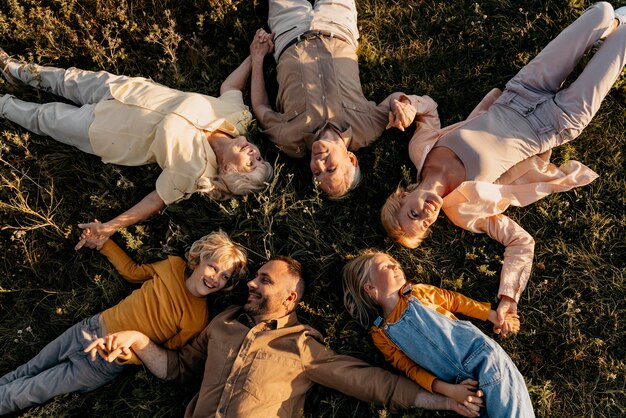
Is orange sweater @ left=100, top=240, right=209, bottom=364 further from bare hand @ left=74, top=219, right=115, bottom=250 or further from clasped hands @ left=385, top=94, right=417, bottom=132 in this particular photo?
clasped hands @ left=385, top=94, right=417, bottom=132

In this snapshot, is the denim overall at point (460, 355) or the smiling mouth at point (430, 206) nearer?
the denim overall at point (460, 355)

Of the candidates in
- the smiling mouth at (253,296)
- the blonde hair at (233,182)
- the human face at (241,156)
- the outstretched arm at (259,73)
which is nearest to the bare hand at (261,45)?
the outstretched arm at (259,73)

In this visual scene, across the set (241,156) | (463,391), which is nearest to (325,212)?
(241,156)

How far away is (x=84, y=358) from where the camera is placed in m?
4.23

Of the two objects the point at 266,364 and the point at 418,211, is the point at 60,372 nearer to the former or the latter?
the point at 266,364

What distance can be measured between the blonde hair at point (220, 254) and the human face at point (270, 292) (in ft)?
0.61

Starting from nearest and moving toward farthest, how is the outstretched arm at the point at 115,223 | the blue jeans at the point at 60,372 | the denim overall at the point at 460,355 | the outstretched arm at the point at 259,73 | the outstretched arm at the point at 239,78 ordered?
the denim overall at the point at 460,355, the blue jeans at the point at 60,372, the outstretched arm at the point at 115,223, the outstretched arm at the point at 259,73, the outstretched arm at the point at 239,78

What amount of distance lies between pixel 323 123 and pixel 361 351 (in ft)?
6.71

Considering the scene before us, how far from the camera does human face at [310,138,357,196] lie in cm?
429

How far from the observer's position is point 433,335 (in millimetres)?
3982

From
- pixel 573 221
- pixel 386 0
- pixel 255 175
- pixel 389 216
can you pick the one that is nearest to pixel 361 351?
pixel 389 216

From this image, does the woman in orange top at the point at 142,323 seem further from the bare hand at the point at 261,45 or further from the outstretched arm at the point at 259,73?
the bare hand at the point at 261,45

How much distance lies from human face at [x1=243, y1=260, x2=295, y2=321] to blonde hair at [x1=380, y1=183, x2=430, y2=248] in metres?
0.99

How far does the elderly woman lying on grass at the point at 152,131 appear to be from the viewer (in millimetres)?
4363
